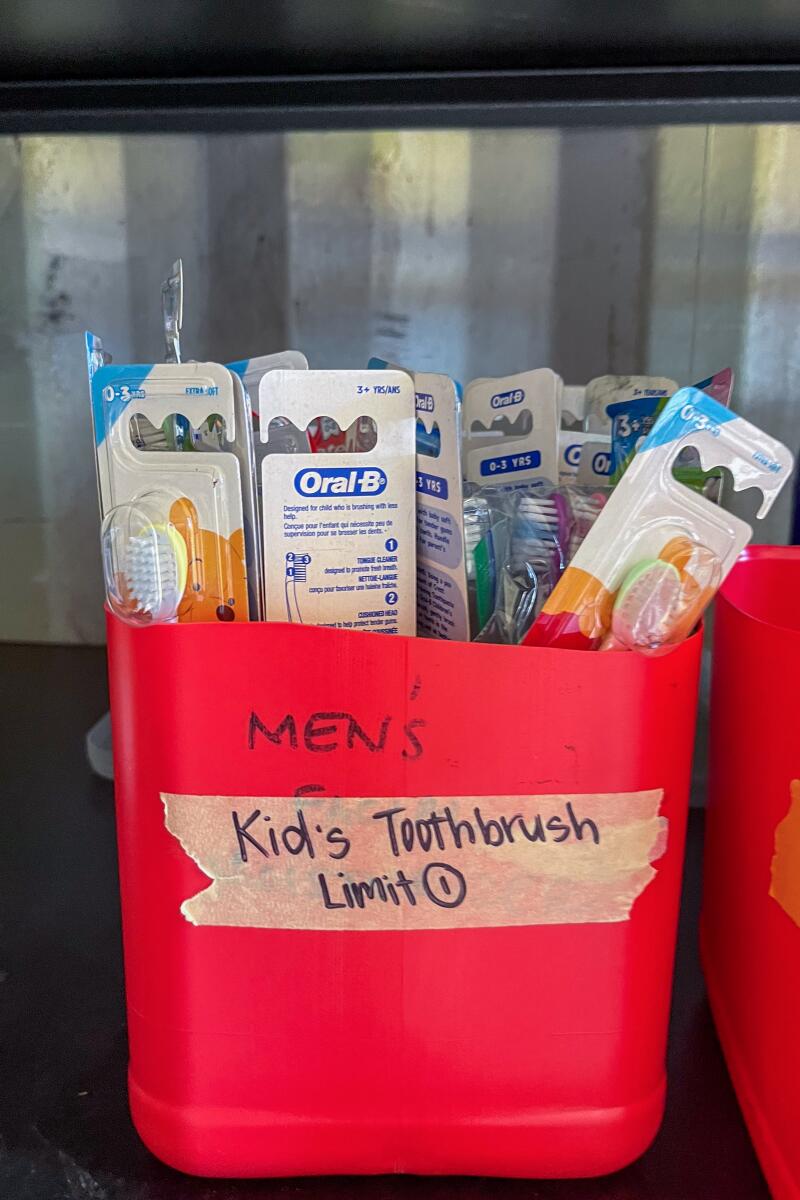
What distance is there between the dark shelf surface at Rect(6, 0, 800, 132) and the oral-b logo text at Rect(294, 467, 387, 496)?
344 millimetres

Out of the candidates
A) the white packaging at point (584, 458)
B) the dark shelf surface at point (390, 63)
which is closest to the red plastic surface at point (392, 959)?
the white packaging at point (584, 458)

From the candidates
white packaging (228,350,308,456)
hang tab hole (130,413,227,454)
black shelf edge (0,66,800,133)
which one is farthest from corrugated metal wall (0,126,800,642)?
hang tab hole (130,413,227,454)

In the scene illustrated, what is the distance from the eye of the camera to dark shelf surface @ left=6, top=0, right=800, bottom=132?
2.09 ft

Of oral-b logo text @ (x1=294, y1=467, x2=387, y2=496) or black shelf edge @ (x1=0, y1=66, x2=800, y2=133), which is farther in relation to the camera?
black shelf edge @ (x1=0, y1=66, x2=800, y2=133)

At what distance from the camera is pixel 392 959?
46cm

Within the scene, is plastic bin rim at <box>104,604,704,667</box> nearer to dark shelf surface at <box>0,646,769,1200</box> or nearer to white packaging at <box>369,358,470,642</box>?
white packaging at <box>369,358,470,642</box>

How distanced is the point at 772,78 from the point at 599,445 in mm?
364

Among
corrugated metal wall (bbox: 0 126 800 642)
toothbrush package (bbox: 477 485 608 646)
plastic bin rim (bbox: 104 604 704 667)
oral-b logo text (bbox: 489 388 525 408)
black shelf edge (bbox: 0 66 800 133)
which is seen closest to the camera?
plastic bin rim (bbox: 104 604 704 667)

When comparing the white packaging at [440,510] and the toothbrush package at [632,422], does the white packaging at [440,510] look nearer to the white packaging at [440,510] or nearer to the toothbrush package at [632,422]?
the white packaging at [440,510]

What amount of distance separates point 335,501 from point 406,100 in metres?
0.51

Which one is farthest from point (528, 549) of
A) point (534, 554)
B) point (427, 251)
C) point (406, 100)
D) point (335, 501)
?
point (427, 251)

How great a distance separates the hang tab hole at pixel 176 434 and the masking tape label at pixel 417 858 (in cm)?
17

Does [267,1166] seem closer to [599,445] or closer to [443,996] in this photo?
[443,996]

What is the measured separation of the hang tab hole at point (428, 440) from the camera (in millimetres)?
485
